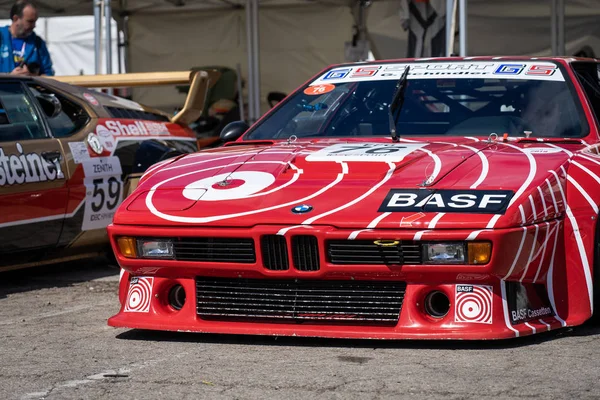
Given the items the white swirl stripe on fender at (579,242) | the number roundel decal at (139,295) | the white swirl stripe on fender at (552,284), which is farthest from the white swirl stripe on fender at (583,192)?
the number roundel decal at (139,295)

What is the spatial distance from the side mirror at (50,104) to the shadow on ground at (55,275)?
1.06 m

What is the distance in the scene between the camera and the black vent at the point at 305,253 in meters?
3.93

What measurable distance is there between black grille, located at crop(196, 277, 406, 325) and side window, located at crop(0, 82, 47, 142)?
2.37 m

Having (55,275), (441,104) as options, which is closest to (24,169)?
(55,275)

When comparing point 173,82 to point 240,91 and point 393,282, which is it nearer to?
point 393,282

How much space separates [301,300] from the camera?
4.05 meters

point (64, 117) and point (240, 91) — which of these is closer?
point (64, 117)

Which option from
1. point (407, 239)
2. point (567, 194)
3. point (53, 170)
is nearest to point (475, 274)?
point (407, 239)

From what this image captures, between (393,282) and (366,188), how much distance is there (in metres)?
0.40

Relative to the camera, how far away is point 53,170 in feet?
20.1

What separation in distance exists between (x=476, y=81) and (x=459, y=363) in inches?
77.9

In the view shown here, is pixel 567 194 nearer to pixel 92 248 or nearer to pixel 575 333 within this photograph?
pixel 575 333

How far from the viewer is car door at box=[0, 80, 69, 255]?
19.2ft

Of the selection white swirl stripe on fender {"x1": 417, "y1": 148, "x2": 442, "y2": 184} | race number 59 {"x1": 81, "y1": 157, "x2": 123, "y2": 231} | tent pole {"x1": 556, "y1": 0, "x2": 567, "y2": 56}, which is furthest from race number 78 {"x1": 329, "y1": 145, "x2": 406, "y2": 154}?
tent pole {"x1": 556, "y1": 0, "x2": 567, "y2": 56}
